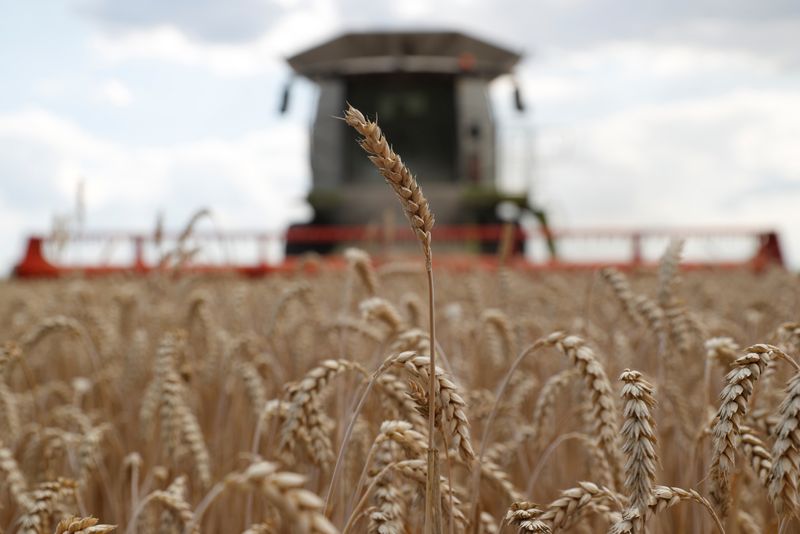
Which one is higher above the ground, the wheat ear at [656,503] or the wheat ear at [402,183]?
the wheat ear at [402,183]

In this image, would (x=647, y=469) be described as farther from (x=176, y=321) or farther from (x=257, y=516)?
(x=176, y=321)

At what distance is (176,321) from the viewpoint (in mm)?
2725

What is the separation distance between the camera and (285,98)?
1303cm

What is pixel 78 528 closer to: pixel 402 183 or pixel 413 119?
pixel 402 183

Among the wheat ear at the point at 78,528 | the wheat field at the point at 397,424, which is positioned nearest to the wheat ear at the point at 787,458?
the wheat field at the point at 397,424

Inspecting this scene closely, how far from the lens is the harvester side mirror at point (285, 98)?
12953 mm

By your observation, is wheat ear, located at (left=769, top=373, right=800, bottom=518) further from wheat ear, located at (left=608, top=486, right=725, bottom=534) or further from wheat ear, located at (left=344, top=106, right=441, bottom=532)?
wheat ear, located at (left=344, top=106, right=441, bottom=532)

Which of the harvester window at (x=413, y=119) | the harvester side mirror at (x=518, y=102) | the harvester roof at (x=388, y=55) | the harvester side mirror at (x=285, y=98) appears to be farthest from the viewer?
the harvester window at (x=413, y=119)

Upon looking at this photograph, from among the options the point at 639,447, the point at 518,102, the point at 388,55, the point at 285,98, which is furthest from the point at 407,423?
the point at 388,55

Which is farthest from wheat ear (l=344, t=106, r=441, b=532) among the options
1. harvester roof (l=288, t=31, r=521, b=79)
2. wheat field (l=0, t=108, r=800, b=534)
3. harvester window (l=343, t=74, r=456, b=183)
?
harvester window (l=343, t=74, r=456, b=183)

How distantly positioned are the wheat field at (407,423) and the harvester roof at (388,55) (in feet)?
37.8

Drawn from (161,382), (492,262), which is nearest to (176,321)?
(161,382)

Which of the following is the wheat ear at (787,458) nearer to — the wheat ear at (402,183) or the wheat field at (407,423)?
the wheat field at (407,423)

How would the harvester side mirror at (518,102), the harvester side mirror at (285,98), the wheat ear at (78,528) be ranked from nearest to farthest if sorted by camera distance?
the wheat ear at (78,528) → the harvester side mirror at (518,102) → the harvester side mirror at (285,98)
